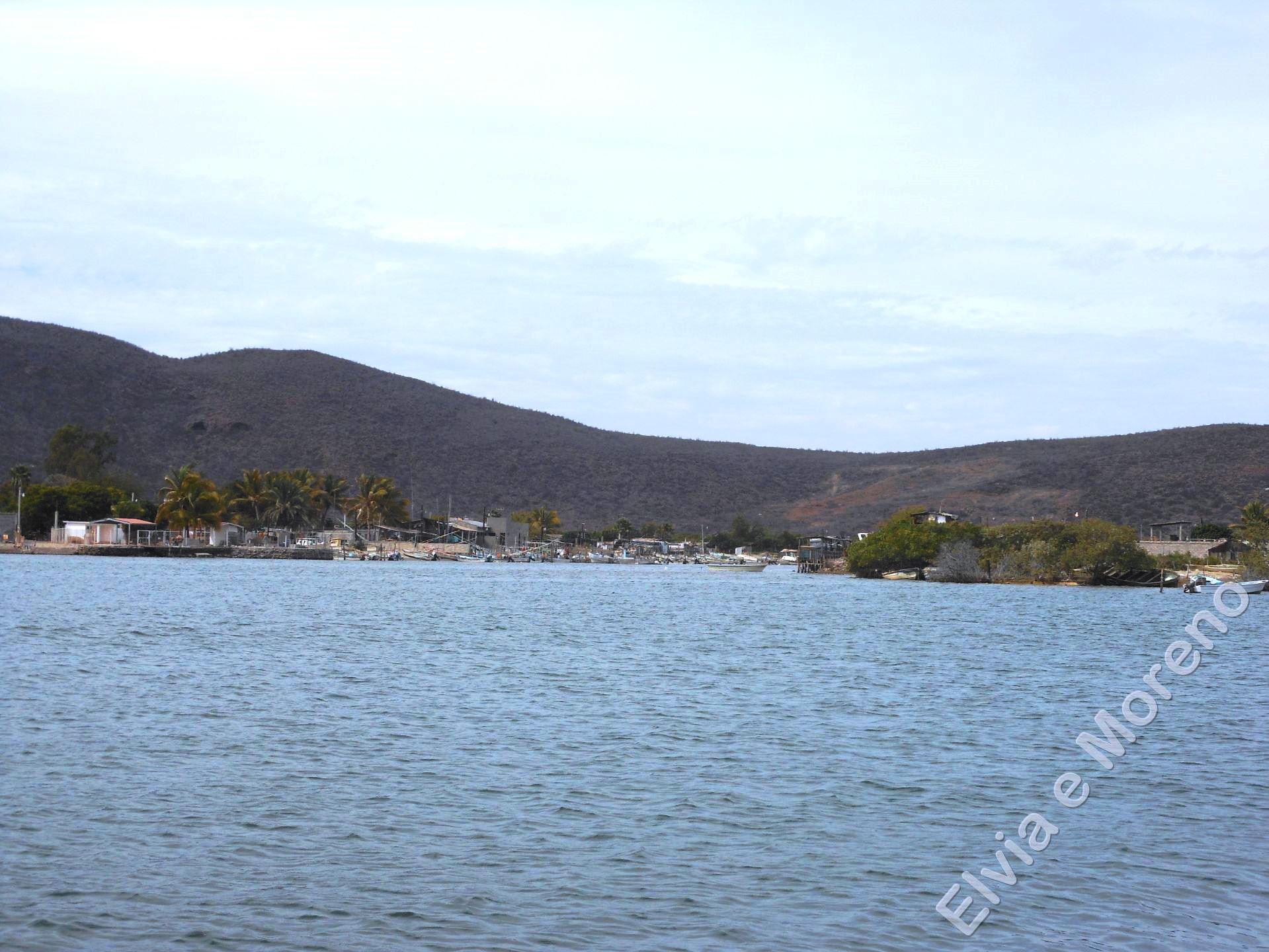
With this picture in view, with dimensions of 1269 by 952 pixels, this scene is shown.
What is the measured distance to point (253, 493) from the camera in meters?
153

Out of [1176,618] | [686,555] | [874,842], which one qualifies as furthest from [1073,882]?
[686,555]

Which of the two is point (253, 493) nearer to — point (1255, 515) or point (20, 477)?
point (20, 477)

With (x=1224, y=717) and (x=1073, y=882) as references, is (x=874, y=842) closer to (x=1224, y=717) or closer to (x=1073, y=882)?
(x=1073, y=882)

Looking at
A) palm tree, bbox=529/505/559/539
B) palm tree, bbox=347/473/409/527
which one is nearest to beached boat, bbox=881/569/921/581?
palm tree, bbox=347/473/409/527

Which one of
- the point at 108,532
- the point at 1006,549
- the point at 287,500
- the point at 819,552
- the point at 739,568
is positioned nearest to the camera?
the point at 1006,549

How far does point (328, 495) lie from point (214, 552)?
21.4m

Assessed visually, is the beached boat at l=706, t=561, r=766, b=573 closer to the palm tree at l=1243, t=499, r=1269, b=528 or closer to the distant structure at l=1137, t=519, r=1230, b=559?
the distant structure at l=1137, t=519, r=1230, b=559

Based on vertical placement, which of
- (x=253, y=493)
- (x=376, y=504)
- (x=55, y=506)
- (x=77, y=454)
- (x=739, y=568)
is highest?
(x=77, y=454)

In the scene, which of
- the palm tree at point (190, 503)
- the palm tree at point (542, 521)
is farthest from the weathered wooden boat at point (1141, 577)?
the palm tree at point (542, 521)

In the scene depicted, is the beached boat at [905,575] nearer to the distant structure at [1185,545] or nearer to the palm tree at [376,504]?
the distant structure at [1185,545]

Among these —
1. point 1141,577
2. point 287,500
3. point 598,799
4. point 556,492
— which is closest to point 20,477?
point 287,500

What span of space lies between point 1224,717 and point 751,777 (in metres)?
13.9

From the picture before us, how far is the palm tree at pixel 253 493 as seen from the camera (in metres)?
152

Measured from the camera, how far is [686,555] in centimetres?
19100
